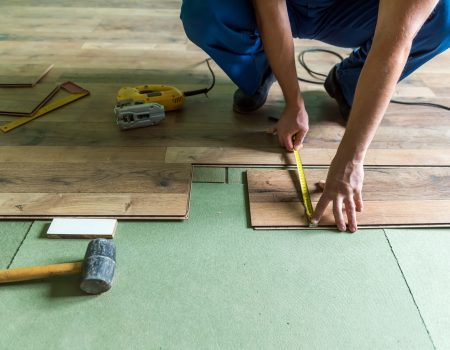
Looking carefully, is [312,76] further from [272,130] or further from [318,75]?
[272,130]

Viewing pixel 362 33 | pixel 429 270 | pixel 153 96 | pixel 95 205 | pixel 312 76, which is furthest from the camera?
pixel 312 76

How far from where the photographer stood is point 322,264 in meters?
1.17

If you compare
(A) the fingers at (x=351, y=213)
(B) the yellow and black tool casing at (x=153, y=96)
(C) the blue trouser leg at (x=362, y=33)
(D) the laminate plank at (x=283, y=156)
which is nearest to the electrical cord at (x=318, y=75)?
(C) the blue trouser leg at (x=362, y=33)

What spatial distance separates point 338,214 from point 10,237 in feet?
3.51

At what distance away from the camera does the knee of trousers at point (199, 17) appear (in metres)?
1.47

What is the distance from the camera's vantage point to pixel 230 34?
1522mm

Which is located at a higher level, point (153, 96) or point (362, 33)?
point (362, 33)

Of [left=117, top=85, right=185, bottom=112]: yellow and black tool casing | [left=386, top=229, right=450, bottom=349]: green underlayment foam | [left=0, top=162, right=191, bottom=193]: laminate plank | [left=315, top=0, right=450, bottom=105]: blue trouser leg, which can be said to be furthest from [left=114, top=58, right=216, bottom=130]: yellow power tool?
[left=386, top=229, right=450, bottom=349]: green underlayment foam

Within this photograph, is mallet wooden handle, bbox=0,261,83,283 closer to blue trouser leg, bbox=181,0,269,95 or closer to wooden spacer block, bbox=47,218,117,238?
wooden spacer block, bbox=47,218,117,238

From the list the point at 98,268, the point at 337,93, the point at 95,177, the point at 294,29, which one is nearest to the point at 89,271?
the point at 98,268

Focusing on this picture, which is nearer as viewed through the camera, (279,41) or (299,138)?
(279,41)

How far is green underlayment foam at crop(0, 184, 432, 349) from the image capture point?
38.9 inches

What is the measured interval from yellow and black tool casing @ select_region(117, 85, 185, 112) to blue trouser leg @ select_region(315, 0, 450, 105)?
2.35 feet

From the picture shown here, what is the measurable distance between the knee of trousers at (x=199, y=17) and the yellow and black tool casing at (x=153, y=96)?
30cm
